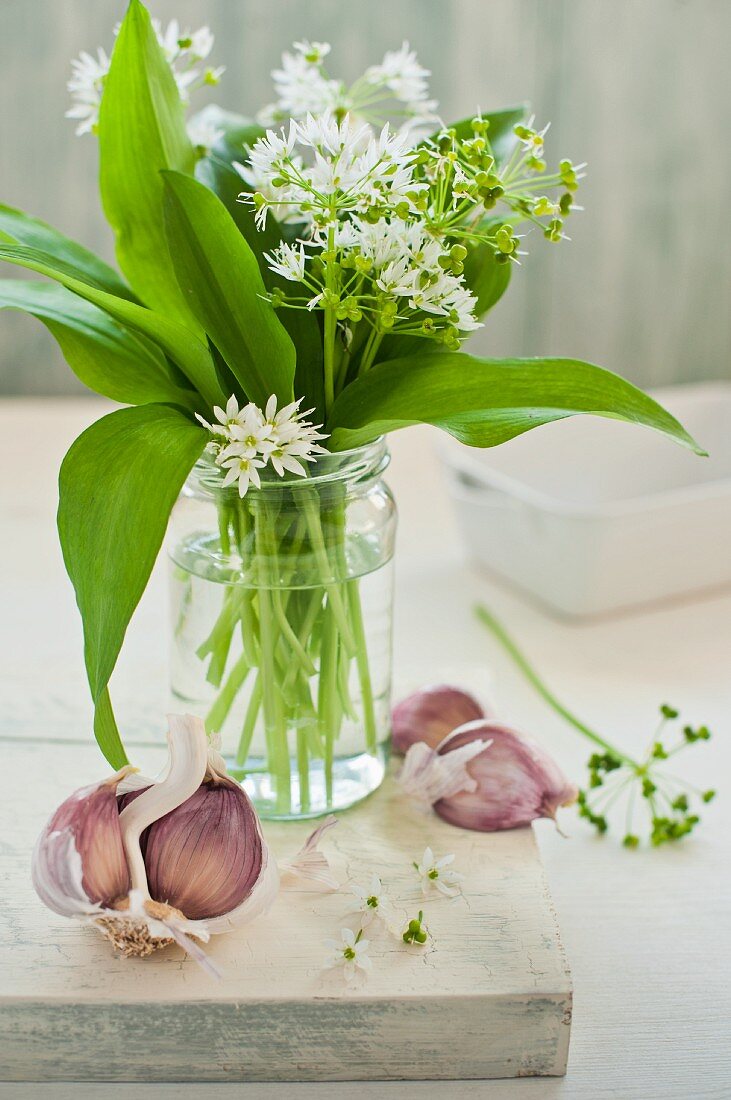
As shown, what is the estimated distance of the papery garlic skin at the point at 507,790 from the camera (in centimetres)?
54

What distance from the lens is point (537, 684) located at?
73cm

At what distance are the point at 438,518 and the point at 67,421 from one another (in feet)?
1.26

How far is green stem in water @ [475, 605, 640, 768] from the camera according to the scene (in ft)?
2.15

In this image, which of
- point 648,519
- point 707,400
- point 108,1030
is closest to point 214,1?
point 707,400

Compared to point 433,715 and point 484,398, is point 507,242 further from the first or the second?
point 433,715

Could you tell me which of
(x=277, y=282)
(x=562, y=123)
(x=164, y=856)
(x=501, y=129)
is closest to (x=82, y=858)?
(x=164, y=856)

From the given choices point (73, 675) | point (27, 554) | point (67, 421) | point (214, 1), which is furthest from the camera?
point (214, 1)

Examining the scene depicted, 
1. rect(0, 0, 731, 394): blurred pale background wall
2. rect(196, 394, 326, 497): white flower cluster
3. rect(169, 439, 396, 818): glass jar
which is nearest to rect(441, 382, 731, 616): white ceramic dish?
rect(169, 439, 396, 818): glass jar

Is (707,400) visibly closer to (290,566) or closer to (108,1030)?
(290,566)

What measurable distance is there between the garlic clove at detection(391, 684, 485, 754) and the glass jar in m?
0.04

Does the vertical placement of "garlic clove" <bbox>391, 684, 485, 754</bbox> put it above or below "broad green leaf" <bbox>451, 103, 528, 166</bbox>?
below

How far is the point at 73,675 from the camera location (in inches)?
26.7

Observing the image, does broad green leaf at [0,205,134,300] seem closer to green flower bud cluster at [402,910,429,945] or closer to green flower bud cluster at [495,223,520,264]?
green flower bud cluster at [495,223,520,264]

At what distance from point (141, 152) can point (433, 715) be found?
293mm
